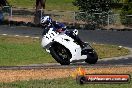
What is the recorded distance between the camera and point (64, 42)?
16.9 m

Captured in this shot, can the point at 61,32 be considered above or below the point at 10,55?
above

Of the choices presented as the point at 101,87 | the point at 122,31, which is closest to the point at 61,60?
the point at 101,87

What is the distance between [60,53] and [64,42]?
66 cm

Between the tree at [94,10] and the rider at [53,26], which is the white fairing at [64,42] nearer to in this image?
the rider at [53,26]

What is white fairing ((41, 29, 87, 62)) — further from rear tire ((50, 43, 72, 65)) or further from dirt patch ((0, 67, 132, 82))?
dirt patch ((0, 67, 132, 82))

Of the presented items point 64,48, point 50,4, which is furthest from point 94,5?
point 64,48

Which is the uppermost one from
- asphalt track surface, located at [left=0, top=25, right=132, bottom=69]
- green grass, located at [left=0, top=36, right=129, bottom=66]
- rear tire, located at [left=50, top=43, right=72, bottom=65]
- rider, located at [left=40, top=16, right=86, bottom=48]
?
rider, located at [left=40, top=16, right=86, bottom=48]

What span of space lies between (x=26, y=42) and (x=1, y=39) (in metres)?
1.79

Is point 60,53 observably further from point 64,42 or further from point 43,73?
point 43,73

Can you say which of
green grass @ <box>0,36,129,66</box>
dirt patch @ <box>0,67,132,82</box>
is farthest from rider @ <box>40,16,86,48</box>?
green grass @ <box>0,36,129,66</box>

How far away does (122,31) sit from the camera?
124 ft

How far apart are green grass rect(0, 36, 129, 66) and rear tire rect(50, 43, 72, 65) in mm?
5393

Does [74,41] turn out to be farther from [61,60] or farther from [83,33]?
[83,33]

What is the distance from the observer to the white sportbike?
54.7ft
